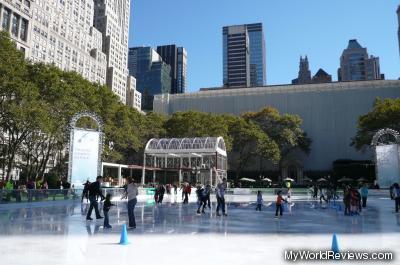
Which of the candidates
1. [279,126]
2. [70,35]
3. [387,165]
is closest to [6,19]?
[70,35]

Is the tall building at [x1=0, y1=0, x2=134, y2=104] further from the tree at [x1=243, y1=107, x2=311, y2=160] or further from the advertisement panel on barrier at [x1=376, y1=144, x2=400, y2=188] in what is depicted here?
the advertisement panel on barrier at [x1=376, y1=144, x2=400, y2=188]

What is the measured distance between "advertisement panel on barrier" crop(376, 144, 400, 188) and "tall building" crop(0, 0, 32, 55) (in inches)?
2628

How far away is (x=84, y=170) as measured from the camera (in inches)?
1176

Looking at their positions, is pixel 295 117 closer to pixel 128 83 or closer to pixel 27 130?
pixel 27 130

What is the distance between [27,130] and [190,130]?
104 feet

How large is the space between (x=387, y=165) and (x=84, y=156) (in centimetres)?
2887

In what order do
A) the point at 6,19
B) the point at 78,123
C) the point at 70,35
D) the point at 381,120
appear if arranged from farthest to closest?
1. the point at 70,35
2. the point at 6,19
3. the point at 381,120
4. the point at 78,123

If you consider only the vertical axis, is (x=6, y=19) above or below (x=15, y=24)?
below

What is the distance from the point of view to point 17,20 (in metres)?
78.1

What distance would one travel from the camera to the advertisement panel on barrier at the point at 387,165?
37.9m

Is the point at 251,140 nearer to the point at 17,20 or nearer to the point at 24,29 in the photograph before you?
the point at 24,29

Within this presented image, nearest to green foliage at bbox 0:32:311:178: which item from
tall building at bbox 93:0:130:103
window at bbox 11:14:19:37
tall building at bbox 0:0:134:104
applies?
tall building at bbox 0:0:134:104

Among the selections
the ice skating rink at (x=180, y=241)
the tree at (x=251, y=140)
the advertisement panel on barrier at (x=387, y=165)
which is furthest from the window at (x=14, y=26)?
the ice skating rink at (x=180, y=241)

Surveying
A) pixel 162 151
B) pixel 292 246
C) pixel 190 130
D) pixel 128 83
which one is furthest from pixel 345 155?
pixel 128 83
